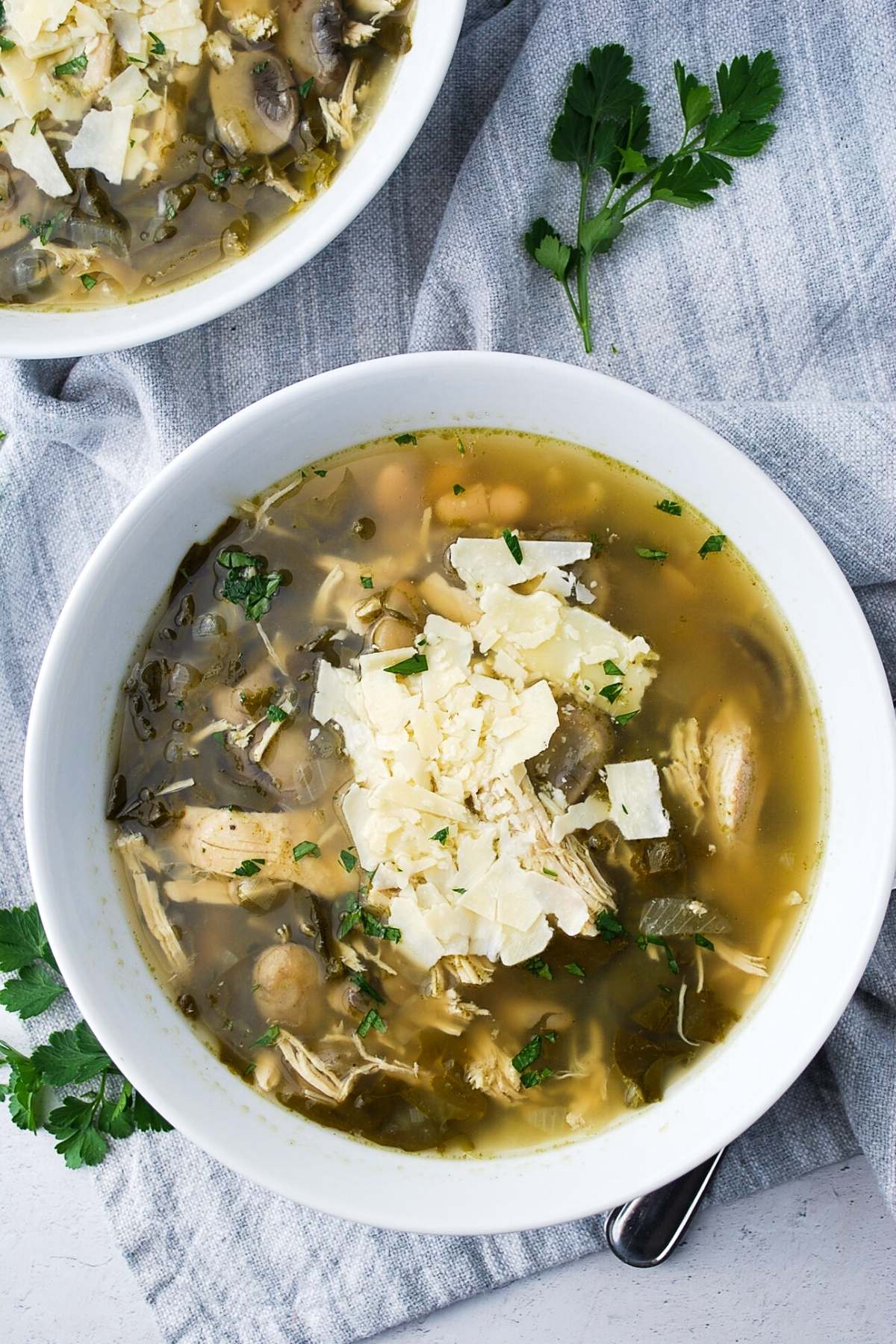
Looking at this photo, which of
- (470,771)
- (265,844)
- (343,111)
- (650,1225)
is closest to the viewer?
(470,771)

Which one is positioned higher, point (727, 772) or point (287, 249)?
point (287, 249)

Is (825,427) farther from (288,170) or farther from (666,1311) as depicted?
(666,1311)

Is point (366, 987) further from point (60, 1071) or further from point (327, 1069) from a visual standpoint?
point (60, 1071)

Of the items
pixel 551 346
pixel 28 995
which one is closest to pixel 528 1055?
pixel 28 995

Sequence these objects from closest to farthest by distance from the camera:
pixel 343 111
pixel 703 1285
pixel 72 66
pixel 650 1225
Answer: pixel 72 66 → pixel 343 111 → pixel 650 1225 → pixel 703 1285

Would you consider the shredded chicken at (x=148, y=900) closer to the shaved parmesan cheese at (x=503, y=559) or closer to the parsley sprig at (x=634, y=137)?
the shaved parmesan cheese at (x=503, y=559)

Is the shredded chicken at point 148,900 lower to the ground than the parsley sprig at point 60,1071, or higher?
higher

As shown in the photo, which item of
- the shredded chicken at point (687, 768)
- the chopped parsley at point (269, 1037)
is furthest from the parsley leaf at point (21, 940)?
the shredded chicken at point (687, 768)
